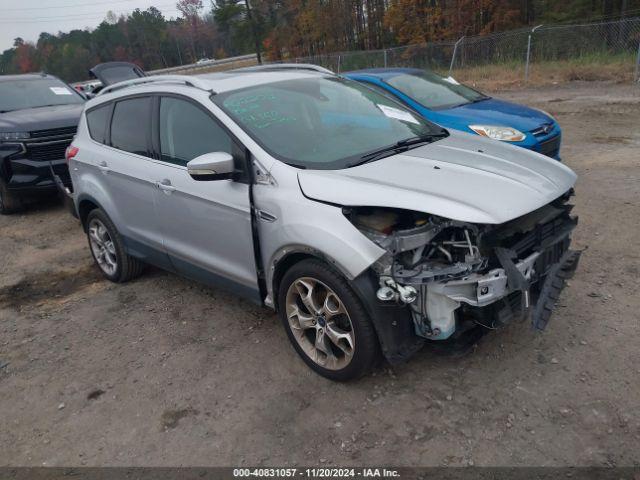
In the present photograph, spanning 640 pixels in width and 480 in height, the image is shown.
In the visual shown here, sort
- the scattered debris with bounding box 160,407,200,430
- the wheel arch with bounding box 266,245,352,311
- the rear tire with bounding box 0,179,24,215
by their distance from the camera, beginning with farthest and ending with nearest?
the rear tire with bounding box 0,179,24,215 → the scattered debris with bounding box 160,407,200,430 → the wheel arch with bounding box 266,245,352,311

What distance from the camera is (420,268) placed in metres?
2.82

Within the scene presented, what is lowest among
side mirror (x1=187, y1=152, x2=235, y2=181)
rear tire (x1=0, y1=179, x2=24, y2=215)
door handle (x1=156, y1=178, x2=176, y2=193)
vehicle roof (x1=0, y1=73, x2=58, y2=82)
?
rear tire (x1=0, y1=179, x2=24, y2=215)

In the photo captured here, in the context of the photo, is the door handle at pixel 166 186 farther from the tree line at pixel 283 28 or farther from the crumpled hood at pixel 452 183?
the tree line at pixel 283 28

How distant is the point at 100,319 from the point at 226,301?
42.4 inches

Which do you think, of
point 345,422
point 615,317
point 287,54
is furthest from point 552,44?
point 287,54

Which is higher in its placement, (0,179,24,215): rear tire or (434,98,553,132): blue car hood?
(434,98,553,132): blue car hood

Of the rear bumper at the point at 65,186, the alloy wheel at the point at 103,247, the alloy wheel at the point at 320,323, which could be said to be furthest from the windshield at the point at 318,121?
the rear bumper at the point at 65,186

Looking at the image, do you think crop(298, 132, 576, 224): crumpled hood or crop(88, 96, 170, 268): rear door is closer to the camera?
crop(298, 132, 576, 224): crumpled hood

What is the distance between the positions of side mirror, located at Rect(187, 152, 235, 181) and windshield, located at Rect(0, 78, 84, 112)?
649 cm

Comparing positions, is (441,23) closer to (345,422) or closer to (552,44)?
(552,44)

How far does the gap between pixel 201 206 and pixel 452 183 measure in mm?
1737

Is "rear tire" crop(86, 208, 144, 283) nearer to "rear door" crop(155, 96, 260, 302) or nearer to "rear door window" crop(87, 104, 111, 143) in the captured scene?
"rear door window" crop(87, 104, 111, 143)

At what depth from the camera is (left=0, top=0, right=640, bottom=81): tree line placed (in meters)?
30.0

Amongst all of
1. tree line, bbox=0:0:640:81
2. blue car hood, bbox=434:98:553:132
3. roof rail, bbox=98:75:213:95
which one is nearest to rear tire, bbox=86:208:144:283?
roof rail, bbox=98:75:213:95
